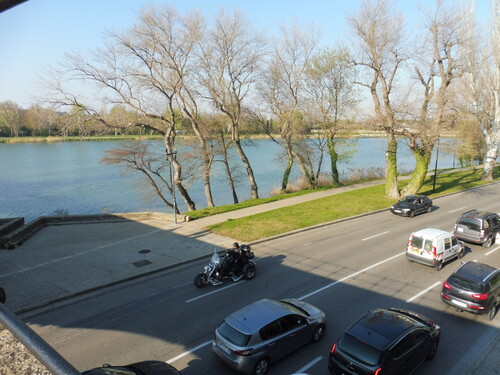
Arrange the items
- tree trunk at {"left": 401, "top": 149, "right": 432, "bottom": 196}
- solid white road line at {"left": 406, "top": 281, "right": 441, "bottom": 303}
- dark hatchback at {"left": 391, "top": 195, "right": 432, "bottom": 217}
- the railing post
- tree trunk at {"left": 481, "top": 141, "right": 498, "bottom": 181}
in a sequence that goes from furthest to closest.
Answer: tree trunk at {"left": 481, "top": 141, "right": 498, "bottom": 181}, tree trunk at {"left": 401, "top": 149, "right": 432, "bottom": 196}, dark hatchback at {"left": 391, "top": 195, "right": 432, "bottom": 217}, solid white road line at {"left": 406, "top": 281, "right": 441, "bottom": 303}, the railing post

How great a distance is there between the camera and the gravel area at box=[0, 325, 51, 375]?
2.33 meters

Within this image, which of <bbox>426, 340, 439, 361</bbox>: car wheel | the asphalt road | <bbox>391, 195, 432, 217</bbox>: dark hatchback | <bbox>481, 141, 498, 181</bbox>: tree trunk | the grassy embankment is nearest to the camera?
<bbox>426, 340, 439, 361</bbox>: car wheel

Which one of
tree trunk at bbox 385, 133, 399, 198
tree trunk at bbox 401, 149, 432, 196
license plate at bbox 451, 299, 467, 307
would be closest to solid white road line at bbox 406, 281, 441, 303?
license plate at bbox 451, 299, 467, 307

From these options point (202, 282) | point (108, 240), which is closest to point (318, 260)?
point (202, 282)

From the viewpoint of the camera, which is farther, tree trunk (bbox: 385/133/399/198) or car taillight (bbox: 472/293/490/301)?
tree trunk (bbox: 385/133/399/198)

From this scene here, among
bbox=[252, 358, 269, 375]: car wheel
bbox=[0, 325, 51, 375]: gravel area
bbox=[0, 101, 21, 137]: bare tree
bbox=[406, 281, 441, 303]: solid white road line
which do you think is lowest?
bbox=[406, 281, 441, 303]: solid white road line

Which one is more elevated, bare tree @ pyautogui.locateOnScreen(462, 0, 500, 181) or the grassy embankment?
bare tree @ pyautogui.locateOnScreen(462, 0, 500, 181)

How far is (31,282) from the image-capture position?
577 inches

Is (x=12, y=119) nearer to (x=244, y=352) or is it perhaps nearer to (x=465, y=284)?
(x=244, y=352)

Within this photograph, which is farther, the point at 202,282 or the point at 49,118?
the point at 49,118

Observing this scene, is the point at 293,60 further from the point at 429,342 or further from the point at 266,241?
the point at 429,342

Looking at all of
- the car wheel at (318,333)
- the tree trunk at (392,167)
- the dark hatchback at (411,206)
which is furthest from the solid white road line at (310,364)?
the tree trunk at (392,167)

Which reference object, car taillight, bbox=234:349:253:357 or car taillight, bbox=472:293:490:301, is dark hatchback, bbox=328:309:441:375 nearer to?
car taillight, bbox=234:349:253:357

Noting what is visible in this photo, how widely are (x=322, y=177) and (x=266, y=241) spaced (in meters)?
25.6
